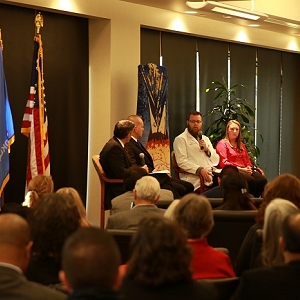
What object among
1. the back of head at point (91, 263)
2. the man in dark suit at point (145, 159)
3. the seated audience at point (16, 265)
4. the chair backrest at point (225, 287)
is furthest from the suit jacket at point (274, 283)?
the man in dark suit at point (145, 159)

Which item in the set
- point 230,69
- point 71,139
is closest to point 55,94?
point 71,139

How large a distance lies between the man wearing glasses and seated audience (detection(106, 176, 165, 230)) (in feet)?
14.2

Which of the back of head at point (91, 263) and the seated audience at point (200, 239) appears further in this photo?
the seated audience at point (200, 239)

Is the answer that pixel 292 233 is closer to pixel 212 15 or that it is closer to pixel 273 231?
pixel 273 231

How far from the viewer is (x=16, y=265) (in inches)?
105

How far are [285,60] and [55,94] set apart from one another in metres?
6.15

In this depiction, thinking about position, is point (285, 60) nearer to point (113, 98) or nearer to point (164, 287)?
point (113, 98)

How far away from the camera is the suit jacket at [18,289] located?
2.47 m

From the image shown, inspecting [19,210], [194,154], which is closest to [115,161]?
[194,154]

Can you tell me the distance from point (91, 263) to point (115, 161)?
607 centimetres

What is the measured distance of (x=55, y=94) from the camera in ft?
30.1

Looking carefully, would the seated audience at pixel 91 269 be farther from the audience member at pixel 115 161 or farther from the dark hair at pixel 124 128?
the dark hair at pixel 124 128

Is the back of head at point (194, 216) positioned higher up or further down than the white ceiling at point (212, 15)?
further down

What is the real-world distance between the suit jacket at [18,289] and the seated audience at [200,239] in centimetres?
108
